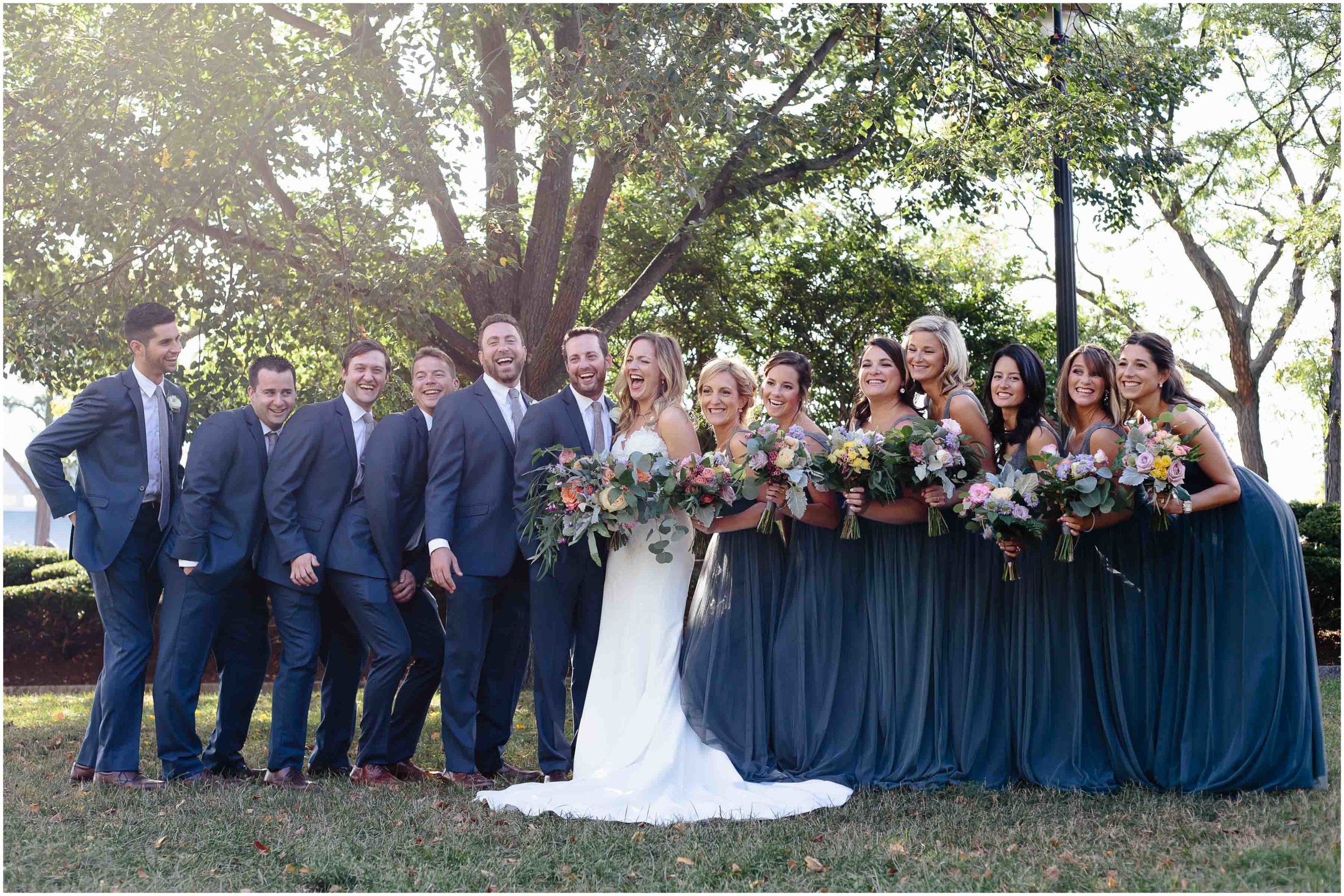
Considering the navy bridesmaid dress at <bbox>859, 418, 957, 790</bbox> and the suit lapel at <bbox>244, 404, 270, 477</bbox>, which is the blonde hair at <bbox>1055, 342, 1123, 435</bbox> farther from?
the suit lapel at <bbox>244, 404, 270, 477</bbox>

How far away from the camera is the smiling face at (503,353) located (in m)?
6.70

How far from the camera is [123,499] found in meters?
6.57

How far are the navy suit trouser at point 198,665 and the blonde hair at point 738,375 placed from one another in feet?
9.52

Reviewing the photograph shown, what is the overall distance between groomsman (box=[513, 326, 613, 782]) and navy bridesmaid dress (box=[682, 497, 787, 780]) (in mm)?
617

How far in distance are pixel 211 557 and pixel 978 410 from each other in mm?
4293

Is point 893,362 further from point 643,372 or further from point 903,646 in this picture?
point 903,646

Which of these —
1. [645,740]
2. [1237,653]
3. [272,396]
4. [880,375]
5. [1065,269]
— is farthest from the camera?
[1065,269]

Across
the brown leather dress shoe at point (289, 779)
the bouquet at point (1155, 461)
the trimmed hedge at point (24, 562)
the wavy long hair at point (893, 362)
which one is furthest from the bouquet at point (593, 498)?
the trimmed hedge at point (24, 562)

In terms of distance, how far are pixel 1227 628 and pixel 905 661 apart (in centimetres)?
158

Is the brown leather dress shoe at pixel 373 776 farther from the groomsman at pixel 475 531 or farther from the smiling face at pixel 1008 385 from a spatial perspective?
the smiling face at pixel 1008 385

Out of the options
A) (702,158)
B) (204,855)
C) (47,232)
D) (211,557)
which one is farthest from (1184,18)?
(204,855)

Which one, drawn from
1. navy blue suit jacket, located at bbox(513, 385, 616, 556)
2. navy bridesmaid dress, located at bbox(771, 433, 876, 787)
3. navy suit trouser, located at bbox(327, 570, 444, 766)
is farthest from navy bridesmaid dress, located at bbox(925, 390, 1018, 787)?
navy suit trouser, located at bbox(327, 570, 444, 766)

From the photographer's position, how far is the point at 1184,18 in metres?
21.8

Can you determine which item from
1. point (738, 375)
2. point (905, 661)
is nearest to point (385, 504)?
point (738, 375)
